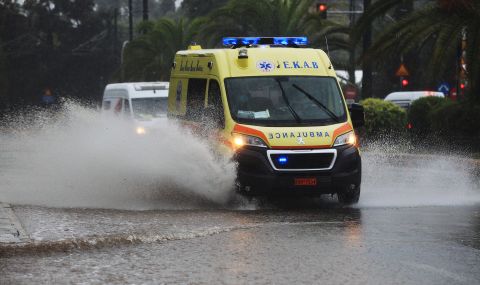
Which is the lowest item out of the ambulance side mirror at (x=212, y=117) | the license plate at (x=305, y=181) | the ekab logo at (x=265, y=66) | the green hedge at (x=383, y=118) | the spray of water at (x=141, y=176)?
the green hedge at (x=383, y=118)

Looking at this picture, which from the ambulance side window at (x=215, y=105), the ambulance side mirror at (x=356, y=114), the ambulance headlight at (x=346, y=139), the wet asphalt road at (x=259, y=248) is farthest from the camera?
the ambulance side mirror at (x=356, y=114)

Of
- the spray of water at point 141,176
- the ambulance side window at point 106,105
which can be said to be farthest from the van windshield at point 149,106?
the spray of water at point 141,176

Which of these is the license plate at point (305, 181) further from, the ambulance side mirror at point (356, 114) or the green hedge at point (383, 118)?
the green hedge at point (383, 118)

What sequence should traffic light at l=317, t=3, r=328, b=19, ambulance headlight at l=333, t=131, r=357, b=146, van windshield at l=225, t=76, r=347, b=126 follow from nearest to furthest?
ambulance headlight at l=333, t=131, r=357, b=146, van windshield at l=225, t=76, r=347, b=126, traffic light at l=317, t=3, r=328, b=19

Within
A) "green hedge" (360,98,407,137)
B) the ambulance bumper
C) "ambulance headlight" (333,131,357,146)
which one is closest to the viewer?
the ambulance bumper

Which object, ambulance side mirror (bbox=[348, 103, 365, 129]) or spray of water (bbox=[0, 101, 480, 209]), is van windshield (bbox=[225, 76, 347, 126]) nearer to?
ambulance side mirror (bbox=[348, 103, 365, 129])

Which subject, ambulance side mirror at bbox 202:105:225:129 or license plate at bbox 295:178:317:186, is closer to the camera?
license plate at bbox 295:178:317:186

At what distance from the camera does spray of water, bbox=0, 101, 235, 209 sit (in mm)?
14680

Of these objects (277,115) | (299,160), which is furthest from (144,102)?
(299,160)

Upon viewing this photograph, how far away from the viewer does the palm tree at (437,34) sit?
2470 centimetres

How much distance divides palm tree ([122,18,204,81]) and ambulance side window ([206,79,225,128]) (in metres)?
36.0

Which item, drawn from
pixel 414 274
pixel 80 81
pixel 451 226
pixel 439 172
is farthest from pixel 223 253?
pixel 80 81

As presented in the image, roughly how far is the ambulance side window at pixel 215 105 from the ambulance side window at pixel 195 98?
0.25 meters

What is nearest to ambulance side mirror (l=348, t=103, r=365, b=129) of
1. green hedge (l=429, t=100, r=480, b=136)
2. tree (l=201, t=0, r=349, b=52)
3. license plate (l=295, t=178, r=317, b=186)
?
license plate (l=295, t=178, r=317, b=186)
